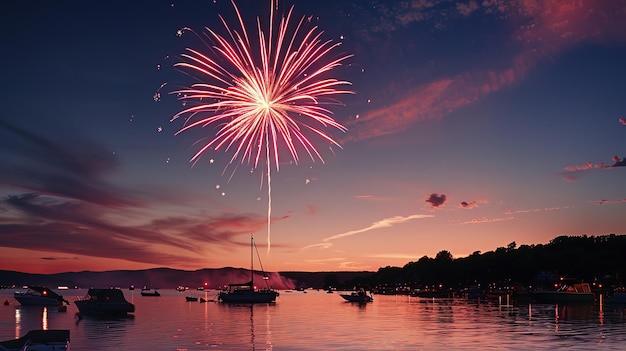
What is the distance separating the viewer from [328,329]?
280 ft

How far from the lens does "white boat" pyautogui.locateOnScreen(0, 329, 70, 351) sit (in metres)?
42.6

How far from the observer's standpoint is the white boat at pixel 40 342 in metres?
42.6

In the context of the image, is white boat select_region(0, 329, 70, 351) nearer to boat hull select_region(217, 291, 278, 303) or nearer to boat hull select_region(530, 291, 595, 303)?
boat hull select_region(217, 291, 278, 303)

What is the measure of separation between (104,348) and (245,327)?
31.2 m

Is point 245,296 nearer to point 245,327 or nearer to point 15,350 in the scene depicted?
point 245,327

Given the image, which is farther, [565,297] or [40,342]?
[565,297]

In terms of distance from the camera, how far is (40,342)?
43625mm

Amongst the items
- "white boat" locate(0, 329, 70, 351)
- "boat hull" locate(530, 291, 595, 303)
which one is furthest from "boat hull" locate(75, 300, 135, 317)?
"boat hull" locate(530, 291, 595, 303)

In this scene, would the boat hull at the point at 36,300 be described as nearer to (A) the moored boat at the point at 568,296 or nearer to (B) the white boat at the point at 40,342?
(A) the moored boat at the point at 568,296

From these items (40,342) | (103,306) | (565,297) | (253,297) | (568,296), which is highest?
(40,342)

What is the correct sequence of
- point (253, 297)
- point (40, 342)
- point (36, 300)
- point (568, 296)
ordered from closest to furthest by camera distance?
point (40, 342) < point (568, 296) < point (36, 300) < point (253, 297)

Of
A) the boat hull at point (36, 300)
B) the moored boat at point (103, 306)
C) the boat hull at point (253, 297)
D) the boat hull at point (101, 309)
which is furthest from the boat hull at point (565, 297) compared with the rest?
the boat hull at point (36, 300)

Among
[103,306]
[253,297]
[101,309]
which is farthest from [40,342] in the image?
[253,297]

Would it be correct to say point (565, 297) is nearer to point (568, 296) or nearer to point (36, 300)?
point (568, 296)
